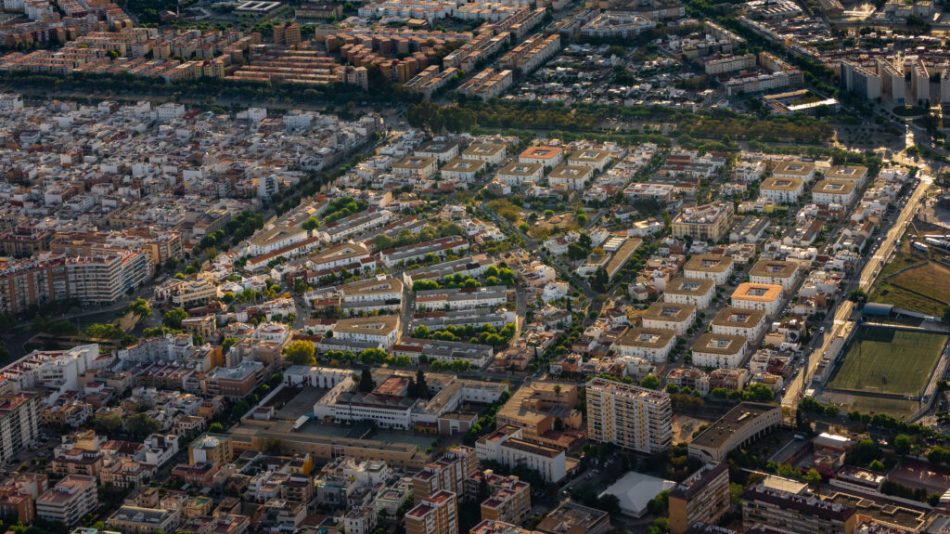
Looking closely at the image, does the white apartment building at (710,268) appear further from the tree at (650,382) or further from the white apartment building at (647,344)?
the tree at (650,382)

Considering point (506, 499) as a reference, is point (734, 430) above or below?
above

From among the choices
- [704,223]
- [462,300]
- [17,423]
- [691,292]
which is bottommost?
[17,423]

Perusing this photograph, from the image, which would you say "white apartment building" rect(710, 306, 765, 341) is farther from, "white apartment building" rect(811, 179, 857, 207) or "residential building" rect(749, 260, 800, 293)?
"white apartment building" rect(811, 179, 857, 207)

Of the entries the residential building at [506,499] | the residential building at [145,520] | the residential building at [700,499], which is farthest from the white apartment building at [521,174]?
the residential building at [145,520]

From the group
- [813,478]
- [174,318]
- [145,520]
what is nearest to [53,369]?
[174,318]

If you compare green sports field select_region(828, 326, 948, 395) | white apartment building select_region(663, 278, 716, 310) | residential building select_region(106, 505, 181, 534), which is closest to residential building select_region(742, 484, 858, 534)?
green sports field select_region(828, 326, 948, 395)

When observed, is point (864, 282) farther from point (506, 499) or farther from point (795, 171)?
point (506, 499)
